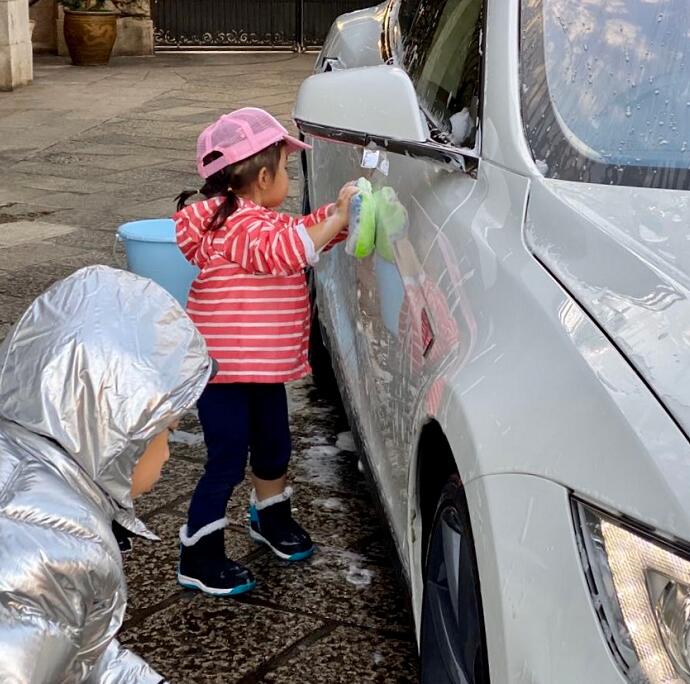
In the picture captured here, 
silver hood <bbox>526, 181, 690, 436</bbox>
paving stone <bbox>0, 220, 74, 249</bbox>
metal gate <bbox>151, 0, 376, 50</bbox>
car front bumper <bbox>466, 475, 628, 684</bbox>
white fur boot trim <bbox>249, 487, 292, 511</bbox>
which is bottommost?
metal gate <bbox>151, 0, 376, 50</bbox>

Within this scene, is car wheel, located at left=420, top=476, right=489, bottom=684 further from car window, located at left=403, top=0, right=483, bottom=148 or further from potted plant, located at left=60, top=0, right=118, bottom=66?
potted plant, located at left=60, top=0, right=118, bottom=66

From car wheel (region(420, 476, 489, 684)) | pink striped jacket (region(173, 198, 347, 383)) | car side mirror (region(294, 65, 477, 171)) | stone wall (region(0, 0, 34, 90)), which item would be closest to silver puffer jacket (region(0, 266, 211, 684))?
car wheel (region(420, 476, 489, 684))

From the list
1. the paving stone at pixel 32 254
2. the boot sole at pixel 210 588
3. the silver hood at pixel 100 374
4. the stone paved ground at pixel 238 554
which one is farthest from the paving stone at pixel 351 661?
the paving stone at pixel 32 254

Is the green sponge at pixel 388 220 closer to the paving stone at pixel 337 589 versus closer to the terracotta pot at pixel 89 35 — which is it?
the paving stone at pixel 337 589

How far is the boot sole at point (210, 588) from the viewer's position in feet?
11.1

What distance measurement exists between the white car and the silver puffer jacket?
505 mm

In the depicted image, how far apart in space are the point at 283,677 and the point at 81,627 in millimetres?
1314

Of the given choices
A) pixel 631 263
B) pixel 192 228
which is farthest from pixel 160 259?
pixel 631 263

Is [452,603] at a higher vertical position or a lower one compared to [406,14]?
lower

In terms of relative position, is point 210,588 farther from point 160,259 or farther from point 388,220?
point 160,259

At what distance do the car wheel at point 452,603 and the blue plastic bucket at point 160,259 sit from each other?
240 centimetres

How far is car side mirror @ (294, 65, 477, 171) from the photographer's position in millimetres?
2660

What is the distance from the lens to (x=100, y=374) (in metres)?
1.90

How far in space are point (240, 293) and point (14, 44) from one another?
37.6ft
